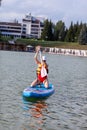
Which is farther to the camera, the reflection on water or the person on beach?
the person on beach

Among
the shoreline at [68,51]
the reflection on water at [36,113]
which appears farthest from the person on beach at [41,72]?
the shoreline at [68,51]

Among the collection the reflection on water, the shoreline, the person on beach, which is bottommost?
the shoreline

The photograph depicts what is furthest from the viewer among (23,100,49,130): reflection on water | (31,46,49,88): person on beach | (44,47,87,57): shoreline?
(44,47,87,57): shoreline

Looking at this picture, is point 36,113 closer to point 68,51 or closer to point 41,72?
point 41,72

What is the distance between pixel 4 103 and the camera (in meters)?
24.5

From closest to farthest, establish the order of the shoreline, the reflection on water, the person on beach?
1. the reflection on water
2. the person on beach
3. the shoreline

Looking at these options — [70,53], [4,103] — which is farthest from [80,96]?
[70,53]

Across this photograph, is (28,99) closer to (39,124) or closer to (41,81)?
(41,81)

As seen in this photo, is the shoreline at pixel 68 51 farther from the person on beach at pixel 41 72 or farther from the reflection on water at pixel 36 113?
the reflection on water at pixel 36 113

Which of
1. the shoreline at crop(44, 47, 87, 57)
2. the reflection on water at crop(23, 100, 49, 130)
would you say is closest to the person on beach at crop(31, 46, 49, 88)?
the reflection on water at crop(23, 100, 49, 130)

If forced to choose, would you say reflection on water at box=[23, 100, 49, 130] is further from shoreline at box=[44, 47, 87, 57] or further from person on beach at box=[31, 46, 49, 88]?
shoreline at box=[44, 47, 87, 57]

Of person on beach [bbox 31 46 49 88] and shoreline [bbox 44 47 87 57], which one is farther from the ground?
person on beach [bbox 31 46 49 88]

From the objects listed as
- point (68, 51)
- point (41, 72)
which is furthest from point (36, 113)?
point (68, 51)

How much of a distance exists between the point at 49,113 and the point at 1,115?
2.80 m
